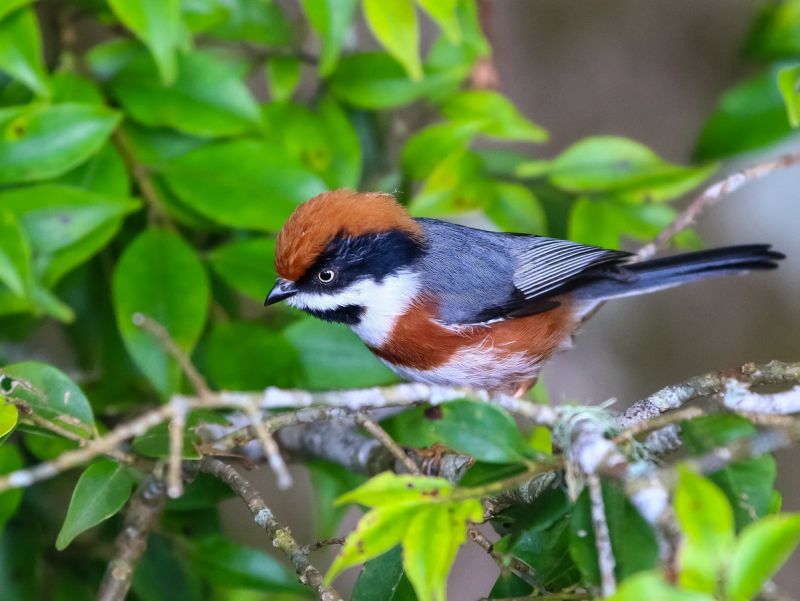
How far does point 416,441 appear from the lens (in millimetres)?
2570

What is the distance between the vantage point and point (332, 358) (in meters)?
2.91

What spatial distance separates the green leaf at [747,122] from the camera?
325 cm

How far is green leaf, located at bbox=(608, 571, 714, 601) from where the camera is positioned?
41.4 inches

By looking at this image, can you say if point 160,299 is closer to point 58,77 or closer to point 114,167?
point 114,167

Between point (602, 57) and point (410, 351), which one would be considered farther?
point (602, 57)

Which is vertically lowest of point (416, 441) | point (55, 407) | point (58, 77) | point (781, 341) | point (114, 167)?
point (781, 341)

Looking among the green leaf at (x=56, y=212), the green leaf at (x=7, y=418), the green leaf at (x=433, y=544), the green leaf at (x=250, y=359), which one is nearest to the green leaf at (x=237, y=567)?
the green leaf at (x=250, y=359)

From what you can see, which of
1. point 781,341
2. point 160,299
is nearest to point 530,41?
point 781,341

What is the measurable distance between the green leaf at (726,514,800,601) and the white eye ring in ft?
5.80

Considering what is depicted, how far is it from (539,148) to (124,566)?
3.80m

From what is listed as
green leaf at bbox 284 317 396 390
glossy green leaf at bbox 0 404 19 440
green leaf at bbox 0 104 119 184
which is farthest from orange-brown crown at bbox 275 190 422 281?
glossy green leaf at bbox 0 404 19 440

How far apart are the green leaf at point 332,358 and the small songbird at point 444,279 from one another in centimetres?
7

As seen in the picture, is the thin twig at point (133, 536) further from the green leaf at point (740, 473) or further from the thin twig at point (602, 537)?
the green leaf at point (740, 473)

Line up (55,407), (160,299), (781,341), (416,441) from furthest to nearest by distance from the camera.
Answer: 1. (781,341)
2. (160,299)
3. (416,441)
4. (55,407)
